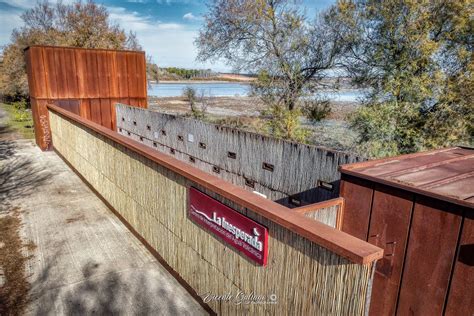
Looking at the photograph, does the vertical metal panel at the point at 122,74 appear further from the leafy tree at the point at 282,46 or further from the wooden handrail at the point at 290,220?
the wooden handrail at the point at 290,220

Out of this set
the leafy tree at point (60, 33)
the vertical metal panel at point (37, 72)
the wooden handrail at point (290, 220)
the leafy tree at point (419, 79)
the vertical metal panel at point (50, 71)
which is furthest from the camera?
the leafy tree at point (60, 33)

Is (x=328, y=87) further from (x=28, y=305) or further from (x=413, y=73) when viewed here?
(x=28, y=305)

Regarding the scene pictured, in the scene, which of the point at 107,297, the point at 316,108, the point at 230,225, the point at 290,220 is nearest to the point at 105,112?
the point at 316,108

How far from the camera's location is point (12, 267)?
13.9 feet

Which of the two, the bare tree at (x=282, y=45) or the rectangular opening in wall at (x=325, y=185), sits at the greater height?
the bare tree at (x=282, y=45)

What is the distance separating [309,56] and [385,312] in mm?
11981

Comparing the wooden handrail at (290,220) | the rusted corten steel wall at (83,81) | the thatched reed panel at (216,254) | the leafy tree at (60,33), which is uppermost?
the leafy tree at (60,33)

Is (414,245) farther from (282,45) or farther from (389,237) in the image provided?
(282,45)

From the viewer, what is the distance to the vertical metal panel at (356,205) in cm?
305

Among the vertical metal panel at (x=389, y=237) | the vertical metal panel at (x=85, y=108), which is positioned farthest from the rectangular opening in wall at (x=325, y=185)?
the vertical metal panel at (x=85, y=108)

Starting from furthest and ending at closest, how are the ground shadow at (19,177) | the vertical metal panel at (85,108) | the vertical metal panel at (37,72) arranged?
1. the vertical metal panel at (85,108)
2. the vertical metal panel at (37,72)
3. the ground shadow at (19,177)

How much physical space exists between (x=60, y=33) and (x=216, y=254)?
2847 centimetres

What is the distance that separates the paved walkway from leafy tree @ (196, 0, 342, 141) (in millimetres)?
8313

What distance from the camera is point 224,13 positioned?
14.3 meters
